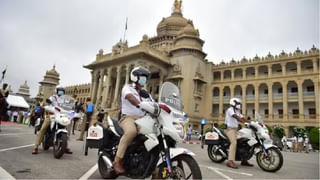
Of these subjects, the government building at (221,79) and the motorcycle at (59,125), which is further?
the government building at (221,79)

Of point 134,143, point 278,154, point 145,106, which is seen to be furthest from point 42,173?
point 278,154

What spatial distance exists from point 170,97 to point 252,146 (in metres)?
3.52

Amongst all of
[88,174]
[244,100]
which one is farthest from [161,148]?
[244,100]

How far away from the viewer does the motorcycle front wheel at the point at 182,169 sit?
2.45m

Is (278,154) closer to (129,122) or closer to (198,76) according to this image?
(129,122)

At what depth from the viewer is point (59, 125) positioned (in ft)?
16.6

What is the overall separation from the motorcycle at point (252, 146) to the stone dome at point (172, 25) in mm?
41779

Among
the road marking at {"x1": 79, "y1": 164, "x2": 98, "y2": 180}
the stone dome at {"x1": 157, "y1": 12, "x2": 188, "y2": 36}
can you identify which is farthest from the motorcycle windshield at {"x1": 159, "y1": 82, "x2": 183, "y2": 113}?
the stone dome at {"x1": 157, "y1": 12, "x2": 188, "y2": 36}

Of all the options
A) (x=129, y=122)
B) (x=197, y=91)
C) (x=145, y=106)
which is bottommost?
(x=129, y=122)

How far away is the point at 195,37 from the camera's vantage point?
110 feet

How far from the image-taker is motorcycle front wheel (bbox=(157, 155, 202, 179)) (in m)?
2.45

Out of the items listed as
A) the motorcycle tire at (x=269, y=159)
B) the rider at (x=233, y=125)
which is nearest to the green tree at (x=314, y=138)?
the rider at (x=233, y=125)

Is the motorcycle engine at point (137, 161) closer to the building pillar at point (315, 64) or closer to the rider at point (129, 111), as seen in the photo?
the rider at point (129, 111)

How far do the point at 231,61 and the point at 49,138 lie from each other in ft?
115
